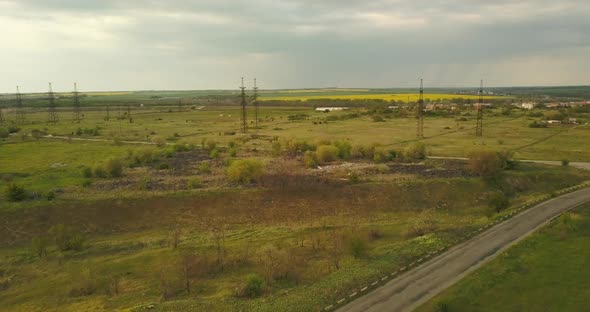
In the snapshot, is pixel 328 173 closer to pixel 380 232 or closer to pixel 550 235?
pixel 380 232

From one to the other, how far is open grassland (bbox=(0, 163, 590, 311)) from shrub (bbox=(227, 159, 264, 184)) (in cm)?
131

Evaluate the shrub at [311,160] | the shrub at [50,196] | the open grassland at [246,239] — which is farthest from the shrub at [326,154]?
the shrub at [50,196]

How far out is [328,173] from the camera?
43.7 metres

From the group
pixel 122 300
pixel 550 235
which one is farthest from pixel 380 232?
pixel 122 300

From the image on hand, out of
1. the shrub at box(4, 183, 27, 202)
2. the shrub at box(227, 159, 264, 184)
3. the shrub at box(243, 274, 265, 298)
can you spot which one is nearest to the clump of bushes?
the shrub at box(243, 274, 265, 298)

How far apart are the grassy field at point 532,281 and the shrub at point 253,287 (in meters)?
6.97

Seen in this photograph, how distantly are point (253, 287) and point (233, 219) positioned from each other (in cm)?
1428

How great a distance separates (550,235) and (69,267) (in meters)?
27.4

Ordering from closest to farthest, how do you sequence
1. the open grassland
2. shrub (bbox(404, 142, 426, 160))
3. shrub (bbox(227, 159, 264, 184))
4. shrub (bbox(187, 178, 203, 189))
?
→ the open grassland → shrub (bbox(187, 178, 203, 189)) → shrub (bbox(227, 159, 264, 184)) → shrub (bbox(404, 142, 426, 160))

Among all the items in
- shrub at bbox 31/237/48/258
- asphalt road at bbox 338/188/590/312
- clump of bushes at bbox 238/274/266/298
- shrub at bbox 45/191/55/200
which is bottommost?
shrub at bbox 31/237/48/258

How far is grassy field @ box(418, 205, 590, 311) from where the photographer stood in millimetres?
16938

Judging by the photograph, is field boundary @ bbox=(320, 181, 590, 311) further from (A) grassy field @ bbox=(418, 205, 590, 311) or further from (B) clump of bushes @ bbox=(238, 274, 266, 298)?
(B) clump of bushes @ bbox=(238, 274, 266, 298)

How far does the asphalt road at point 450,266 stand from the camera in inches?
676

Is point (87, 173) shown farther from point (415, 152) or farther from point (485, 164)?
point (485, 164)
